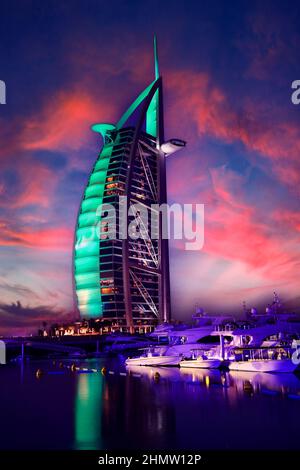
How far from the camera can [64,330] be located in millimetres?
174875

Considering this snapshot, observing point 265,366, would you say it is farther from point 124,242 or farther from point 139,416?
point 124,242

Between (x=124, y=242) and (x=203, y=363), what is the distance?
100 metres

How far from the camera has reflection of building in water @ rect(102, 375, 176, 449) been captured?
2580cm

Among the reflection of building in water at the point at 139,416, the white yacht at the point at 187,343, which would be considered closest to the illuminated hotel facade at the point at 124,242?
the white yacht at the point at 187,343

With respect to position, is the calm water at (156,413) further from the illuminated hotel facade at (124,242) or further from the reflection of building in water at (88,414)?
the illuminated hotel facade at (124,242)

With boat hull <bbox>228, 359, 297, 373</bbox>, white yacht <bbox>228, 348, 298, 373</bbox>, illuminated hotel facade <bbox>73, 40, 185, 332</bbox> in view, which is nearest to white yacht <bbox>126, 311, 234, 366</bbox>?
white yacht <bbox>228, 348, 298, 373</bbox>

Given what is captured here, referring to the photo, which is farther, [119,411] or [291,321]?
[291,321]

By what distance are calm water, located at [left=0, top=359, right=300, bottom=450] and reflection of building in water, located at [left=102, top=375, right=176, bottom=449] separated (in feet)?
0.18

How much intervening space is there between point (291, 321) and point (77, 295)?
113m

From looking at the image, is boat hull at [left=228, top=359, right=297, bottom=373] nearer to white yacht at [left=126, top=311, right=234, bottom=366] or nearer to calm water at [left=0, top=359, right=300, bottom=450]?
calm water at [left=0, top=359, right=300, bottom=450]

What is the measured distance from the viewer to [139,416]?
3316cm
